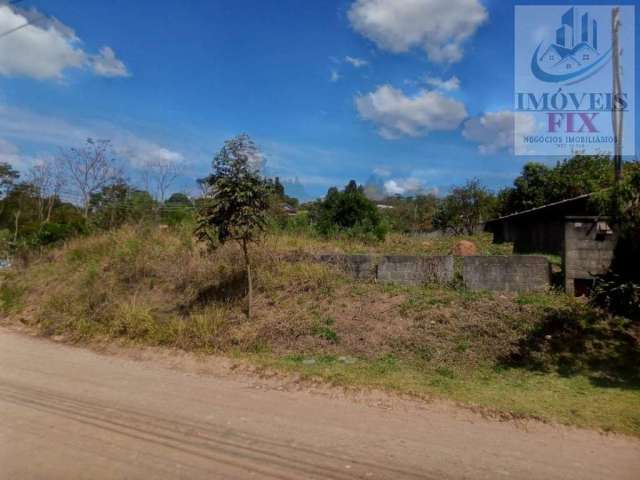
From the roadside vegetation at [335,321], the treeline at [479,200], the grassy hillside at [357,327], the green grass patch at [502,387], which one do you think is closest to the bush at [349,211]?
the treeline at [479,200]

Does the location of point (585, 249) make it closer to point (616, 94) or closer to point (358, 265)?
point (616, 94)

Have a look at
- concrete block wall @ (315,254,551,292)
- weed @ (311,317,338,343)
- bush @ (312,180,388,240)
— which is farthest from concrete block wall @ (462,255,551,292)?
bush @ (312,180,388,240)

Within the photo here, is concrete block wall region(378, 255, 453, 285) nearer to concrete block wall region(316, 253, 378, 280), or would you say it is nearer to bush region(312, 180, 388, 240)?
concrete block wall region(316, 253, 378, 280)

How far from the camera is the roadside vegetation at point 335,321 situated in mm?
5176

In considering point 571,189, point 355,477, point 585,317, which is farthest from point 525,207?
point 355,477

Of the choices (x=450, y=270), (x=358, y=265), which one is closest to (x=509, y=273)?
(x=450, y=270)

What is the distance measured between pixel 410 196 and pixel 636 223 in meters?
43.5

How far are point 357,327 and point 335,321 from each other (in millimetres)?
468

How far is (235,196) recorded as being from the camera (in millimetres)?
7359

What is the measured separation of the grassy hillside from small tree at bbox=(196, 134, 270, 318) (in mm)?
1700

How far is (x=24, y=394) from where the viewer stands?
512cm

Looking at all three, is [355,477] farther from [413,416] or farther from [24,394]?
[24,394]

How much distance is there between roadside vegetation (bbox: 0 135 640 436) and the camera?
518 cm

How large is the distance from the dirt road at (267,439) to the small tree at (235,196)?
3046mm
